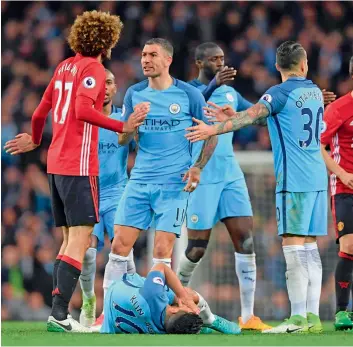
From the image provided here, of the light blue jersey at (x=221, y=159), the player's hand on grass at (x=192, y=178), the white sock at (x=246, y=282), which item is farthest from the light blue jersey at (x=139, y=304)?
the light blue jersey at (x=221, y=159)

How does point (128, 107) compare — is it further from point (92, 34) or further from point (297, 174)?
point (297, 174)

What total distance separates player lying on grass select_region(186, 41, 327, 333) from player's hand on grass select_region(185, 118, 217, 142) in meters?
0.23

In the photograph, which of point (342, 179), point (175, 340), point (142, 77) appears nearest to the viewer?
point (175, 340)

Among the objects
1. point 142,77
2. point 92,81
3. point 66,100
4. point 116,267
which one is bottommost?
point 116,267

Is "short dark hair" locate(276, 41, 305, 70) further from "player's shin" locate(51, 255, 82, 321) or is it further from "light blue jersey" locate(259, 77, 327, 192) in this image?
"player's shin" locate(51, 255, 82, 321)

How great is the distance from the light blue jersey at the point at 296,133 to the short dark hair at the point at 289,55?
0.13 m

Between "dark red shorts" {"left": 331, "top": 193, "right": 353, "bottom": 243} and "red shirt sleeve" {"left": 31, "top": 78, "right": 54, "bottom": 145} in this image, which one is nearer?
"red shirt sleeve" {"left": 31, "top": 78, "right": 54, "bottom": 145}

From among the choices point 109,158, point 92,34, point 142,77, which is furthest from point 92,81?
point 142,77

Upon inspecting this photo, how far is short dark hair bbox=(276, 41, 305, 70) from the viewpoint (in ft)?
31.0

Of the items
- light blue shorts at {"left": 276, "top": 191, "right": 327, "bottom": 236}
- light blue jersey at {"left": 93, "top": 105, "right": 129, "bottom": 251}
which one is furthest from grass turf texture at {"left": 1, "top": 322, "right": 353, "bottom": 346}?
Result: light blue jersey at {"left": 93, "top": 105, "right": 129, "bottom": 251}

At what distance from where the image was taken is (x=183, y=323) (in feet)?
27.9

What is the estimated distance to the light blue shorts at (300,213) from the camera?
9367mm

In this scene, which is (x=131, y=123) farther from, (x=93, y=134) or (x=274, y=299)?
(x=274, y=299)

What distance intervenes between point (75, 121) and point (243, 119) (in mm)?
1307
